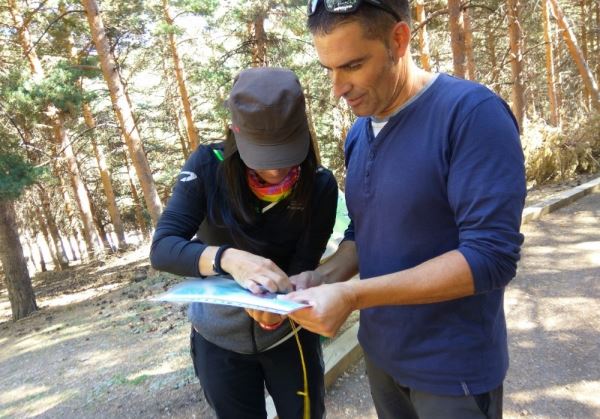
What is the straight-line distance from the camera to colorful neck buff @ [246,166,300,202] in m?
1.69

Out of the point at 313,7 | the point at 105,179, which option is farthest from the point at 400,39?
the point at 105,179

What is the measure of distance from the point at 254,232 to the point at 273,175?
0.24 metres

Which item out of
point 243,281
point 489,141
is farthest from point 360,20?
point 243,281

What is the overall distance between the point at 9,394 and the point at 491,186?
570 centimetres

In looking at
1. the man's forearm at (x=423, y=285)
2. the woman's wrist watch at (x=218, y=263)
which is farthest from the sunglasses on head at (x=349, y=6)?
the woman's wrist watch at (x=218, y=263)

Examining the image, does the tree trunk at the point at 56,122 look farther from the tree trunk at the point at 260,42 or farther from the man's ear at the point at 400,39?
the man's ear at the point at 400,39

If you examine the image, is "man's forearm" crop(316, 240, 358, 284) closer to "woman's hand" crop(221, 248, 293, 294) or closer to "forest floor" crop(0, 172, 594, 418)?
"woman's hand" crop(221, 248, 293, 294)

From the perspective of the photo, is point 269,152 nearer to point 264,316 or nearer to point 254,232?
point 254,232

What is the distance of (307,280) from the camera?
1567mm

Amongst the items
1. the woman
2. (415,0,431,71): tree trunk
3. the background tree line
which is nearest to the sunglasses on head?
the woman

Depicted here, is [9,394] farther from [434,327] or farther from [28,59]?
[28,59]

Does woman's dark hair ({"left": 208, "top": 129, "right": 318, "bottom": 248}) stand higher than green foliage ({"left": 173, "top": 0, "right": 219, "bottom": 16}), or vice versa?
green foliage ({"left": 173, "top": 0, "right": 219, "bottom": 16})

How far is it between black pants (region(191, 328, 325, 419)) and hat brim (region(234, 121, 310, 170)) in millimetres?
744

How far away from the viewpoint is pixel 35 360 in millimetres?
6035
